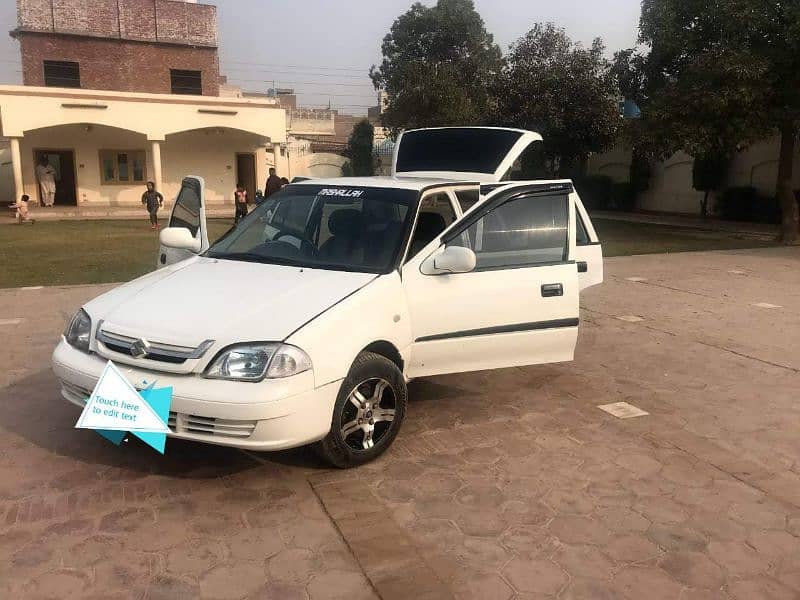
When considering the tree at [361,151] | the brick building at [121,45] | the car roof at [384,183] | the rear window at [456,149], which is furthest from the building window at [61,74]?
the car roof at [384,183]

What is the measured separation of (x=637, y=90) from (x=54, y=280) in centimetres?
1511

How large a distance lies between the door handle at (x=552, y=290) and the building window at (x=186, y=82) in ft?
98.0

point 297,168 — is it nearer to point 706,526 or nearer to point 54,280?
point 54,280

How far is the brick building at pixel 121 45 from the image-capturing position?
28812 millimetres

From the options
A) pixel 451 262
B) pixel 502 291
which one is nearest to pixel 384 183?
pixel 451 262

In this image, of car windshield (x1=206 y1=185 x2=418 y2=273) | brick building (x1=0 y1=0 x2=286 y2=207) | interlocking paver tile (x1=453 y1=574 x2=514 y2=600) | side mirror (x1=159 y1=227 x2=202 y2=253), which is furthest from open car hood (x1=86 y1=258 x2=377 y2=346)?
brick building (x1=0 y1=0 x2=286 y2=207)

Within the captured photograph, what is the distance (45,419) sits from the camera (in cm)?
476

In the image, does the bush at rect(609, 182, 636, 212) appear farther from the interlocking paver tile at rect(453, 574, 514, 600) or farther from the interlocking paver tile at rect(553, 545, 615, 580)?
the interlocking paver tile at rect(453, 574, 514, 600)

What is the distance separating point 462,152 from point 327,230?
1.65 m

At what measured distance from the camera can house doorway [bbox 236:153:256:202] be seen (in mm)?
29439

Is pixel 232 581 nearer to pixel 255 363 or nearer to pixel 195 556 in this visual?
pixel 195 556

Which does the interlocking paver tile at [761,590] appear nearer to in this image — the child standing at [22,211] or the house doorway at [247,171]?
the child standing at [22,211]

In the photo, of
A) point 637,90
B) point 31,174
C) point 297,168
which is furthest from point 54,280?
point 297,168

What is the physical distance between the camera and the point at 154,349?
3.59 meters
